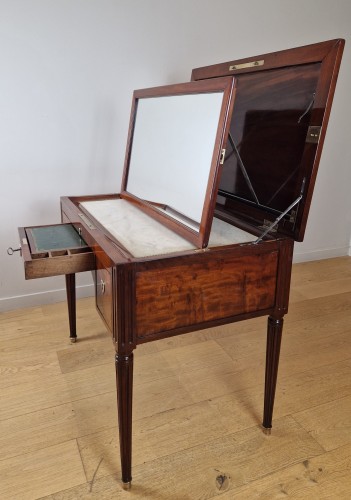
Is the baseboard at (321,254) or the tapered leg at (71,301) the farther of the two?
the baseboard at (321,254)

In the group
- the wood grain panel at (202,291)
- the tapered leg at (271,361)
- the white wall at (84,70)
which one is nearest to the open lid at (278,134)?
the wood grain panel at (202,291)

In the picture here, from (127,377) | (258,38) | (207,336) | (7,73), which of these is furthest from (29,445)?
(258,38)

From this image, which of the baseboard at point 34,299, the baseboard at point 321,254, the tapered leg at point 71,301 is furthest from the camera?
the baseboard at point 321,254

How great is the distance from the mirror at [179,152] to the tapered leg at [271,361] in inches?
14.6

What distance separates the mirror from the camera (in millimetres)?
945

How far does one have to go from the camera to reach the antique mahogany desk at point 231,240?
0.93 m

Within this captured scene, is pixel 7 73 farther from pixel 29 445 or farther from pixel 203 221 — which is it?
pixel 29 445

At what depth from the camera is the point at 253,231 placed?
1116mm

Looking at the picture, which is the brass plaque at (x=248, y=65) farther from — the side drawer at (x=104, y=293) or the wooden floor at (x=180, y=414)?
the wooden floor at (x=180, y=414)

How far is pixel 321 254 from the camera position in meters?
2.71

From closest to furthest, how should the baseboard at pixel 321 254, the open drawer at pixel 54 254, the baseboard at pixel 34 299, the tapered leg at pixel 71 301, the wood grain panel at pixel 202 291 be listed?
the wood grain panel at pixel 202 291 → the open drawer at pixel 54 254 → the tapered leg at pixel 71 301 → the baseboard at pixel 34 299 → the baseboard at pixel 321 254

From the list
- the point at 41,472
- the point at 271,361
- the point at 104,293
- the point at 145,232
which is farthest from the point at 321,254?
the point at 41,472

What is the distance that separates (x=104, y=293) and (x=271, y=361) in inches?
21.7

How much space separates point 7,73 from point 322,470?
5.94ft
